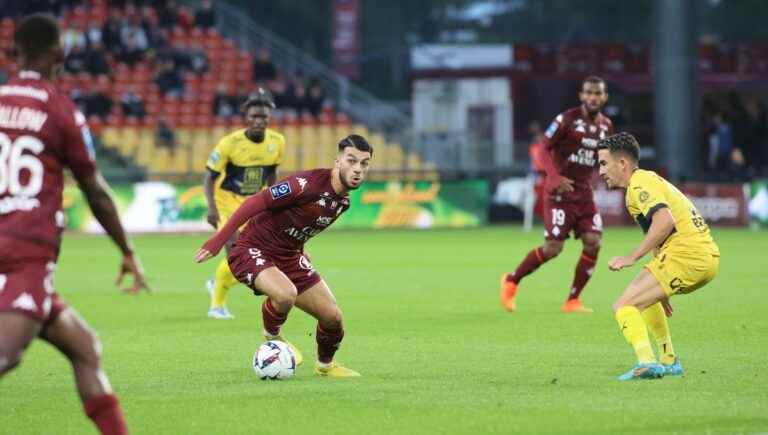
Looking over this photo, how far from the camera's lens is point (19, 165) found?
630cm

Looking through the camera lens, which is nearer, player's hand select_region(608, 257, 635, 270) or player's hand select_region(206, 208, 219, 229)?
player's hand select_region(608, 257, 635, 270)

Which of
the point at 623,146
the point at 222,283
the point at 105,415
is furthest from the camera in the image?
the point at 222,283

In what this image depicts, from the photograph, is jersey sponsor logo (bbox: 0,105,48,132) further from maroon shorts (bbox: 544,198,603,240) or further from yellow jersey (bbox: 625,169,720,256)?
maroon shorts (bbox: 544,198,603,240)

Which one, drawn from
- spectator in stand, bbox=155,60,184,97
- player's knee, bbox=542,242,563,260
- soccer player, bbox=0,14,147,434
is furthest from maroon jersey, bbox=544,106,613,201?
spectator in stand, bbox=155,60,184,97

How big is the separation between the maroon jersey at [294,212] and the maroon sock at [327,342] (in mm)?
646

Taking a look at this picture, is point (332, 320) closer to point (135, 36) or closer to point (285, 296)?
point (285, 296)

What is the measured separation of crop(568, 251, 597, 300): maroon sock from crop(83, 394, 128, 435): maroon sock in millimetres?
9047

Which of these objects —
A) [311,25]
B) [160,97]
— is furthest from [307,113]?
[311,25]

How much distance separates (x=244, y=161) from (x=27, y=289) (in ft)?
28.4

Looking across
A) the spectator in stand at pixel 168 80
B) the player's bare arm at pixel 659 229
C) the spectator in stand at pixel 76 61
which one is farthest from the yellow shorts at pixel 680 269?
the spectator in stand at pixel 168 80

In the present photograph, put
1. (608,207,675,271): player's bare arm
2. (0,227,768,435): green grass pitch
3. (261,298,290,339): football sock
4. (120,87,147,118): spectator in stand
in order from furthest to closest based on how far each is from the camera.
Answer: (120,87,147,118): spectator in stand → (261,298,290,339): football sock → (608,207,675,271): player's bare arm → (0,227,768,435): green grass pitch

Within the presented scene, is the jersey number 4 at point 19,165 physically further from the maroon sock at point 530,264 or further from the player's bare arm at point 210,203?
the maroon sock at point 530,264

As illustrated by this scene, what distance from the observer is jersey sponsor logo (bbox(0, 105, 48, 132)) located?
6.34 m

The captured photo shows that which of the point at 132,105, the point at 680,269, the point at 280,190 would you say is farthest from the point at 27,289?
the point at 132,105
